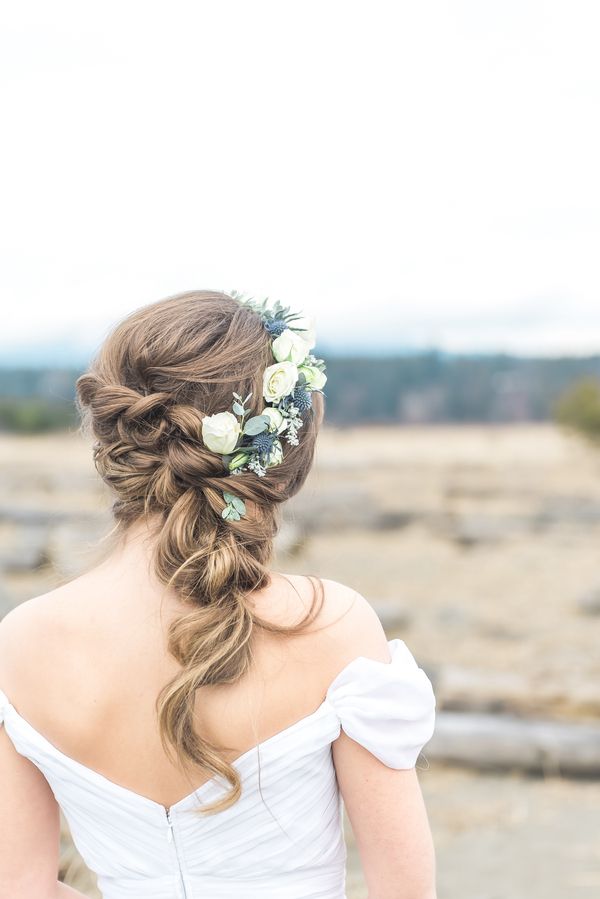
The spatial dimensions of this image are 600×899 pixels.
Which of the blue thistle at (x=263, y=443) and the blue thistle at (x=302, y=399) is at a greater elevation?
the blue thistle at (x=302, y=399)

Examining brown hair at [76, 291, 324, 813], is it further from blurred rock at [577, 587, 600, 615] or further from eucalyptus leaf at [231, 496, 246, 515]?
blurred rock at [577, 587, 600, 615]

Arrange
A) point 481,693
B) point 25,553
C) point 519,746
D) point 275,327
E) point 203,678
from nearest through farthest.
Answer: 1. point 203,678
2. point 275,327
3. point 519,746
4. point 481,693
5. point 25,553

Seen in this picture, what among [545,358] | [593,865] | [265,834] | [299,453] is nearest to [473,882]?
[593,865]

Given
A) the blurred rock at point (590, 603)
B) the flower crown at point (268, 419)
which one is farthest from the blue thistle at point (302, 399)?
the blurred rock at point (590, 603)

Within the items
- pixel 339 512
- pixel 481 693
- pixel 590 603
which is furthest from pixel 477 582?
pixel 481 693

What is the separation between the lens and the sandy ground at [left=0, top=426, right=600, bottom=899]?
15.2 ft

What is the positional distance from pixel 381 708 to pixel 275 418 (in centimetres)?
60

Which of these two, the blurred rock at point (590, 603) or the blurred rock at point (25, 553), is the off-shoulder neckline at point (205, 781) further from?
the blurred rock at point (25, 553)

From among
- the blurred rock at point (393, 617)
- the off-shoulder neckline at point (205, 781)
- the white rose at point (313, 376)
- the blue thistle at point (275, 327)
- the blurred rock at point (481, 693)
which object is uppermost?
the blue thistle at point (275, 327)

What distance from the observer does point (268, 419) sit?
1741 mm

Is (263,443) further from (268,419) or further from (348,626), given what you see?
(348,626)

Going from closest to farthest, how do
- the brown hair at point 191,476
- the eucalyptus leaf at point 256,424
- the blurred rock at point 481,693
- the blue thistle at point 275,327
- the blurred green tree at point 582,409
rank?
the brown hair at point 191,476 → the eucalyptus leaf at point 256,424 → the blue thistle at point 275,327 → the blurred rock at point 481,693 → the blurred green tree at point 582,409

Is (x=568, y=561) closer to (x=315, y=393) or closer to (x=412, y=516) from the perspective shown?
(x=412, y=516)

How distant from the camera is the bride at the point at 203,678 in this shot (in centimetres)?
164
